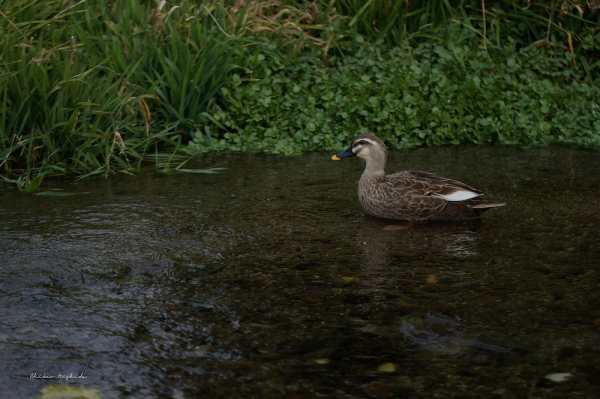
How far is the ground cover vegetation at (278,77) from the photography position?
23.1 feet

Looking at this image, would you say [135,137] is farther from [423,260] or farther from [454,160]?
[423,260]

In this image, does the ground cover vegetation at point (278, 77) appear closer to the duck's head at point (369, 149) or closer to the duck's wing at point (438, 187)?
the duck's head at point (369, 149)

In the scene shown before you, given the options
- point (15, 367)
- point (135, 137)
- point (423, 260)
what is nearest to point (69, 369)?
point (15, 367)

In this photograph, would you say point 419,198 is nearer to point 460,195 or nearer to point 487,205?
point 460,195

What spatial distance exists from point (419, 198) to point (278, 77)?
3109 millimetres

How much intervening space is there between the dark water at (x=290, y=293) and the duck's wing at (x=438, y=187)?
9.4 inches

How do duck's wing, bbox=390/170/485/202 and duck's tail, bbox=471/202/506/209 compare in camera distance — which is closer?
duck's tail, bbox=471/202/506/209

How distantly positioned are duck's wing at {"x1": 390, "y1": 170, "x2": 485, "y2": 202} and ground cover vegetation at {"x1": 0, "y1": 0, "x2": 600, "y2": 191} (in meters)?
1.96

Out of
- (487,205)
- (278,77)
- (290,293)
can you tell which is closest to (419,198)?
(487,205)

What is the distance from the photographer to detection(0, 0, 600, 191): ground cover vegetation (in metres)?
7.05

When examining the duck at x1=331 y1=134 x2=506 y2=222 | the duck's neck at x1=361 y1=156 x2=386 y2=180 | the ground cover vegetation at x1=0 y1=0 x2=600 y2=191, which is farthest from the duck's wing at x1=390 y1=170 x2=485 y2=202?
the ground cover vegetation at x1=0 y1=0 x2=600 y2=191

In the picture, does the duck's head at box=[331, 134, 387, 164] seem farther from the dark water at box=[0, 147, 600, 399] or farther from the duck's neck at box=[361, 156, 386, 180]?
the dark water at box=[0, 147, 600, 399]

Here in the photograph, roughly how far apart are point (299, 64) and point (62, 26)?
8.35 ft

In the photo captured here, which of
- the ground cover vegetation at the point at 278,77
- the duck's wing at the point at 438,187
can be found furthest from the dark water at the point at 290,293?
the ground cover vegetation at the point at 278,77
